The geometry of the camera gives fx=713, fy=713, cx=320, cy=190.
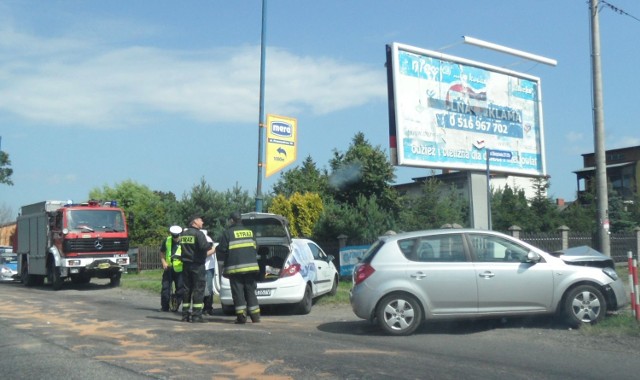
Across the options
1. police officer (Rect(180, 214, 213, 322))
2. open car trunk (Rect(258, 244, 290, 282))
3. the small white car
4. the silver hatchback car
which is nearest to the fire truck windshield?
the small white car

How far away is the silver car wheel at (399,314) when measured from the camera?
1038 centimetres

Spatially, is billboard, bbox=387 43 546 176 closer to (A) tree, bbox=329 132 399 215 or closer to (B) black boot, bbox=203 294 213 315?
(B) black boot, bbox=203 294 213 315

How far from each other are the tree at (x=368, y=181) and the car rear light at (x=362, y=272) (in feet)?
60.6

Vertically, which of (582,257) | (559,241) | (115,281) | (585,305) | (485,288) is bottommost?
(115,281)

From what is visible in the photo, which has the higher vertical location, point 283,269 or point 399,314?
point 283,269

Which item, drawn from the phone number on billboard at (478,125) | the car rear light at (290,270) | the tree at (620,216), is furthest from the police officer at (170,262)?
the tree at (620,216)

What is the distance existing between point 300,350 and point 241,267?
3.25 metres

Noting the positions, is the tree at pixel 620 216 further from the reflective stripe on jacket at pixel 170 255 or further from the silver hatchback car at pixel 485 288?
the reflective stripe on jacket at pixel 170 255

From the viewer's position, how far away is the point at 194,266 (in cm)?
1241

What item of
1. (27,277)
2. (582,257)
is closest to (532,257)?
(582,257)

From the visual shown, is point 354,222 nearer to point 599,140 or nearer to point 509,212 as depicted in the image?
point 599,140

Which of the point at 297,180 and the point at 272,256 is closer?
the point at 272,256

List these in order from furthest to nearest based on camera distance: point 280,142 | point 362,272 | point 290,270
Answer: point 280,142 < point 290,270 < point 362,272

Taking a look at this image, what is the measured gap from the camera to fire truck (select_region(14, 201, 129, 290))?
22.2m
